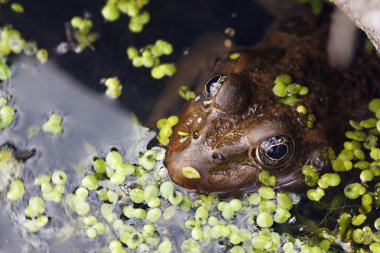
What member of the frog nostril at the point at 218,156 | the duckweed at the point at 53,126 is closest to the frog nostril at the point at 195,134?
the frog nostril at the point at 218,156

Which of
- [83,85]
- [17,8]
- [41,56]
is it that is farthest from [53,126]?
[17,8]

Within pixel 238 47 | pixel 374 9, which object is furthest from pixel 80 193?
pixel 374 9

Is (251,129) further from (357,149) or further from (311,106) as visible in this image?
(357,149)

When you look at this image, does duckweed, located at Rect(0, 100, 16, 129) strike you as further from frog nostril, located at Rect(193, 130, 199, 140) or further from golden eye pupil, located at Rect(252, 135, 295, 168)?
golden eye pupil, located at Rect(252, 135, 295, 168)

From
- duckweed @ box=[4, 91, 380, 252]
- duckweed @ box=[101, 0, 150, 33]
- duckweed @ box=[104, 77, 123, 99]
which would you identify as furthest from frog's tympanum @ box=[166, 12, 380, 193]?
duckweed @ box=[101, 0, 150, 33]

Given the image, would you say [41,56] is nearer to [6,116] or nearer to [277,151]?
[6,116]

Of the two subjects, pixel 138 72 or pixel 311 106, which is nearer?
pixel 311 106

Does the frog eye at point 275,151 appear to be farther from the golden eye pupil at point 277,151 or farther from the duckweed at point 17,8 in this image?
the duckweed at point 17,8

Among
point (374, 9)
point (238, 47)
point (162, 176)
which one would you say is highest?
point (374, 9)
